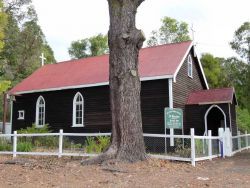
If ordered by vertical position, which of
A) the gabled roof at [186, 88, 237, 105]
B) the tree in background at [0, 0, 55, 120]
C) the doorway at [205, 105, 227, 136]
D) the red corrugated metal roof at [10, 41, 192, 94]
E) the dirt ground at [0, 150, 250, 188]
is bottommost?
the dirt ground at [0, 150, 250, 188]

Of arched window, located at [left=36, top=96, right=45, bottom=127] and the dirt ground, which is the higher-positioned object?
arched window, located at [left=36, top=96, right=45, bottom=127]

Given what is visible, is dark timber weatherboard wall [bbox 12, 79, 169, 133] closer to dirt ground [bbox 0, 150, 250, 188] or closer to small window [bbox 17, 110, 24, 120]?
small window [bbox 17, 110, 24, 120]

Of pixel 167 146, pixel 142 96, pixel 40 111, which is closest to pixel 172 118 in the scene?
pixel 167 146

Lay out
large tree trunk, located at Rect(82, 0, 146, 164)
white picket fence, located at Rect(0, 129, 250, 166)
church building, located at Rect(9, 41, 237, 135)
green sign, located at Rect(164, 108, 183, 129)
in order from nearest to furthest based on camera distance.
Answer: large tree trunk, located at Rect(82, 0, 146, 164)
white picket fence, located at Rect(0, 129, 250, 166)
green sign, located at Rect(164, 108, 183, 129)
church building, located at Rect(9, 41, 237, 135)

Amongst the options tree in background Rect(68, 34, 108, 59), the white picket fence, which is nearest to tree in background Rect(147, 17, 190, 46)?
tree in background Rect(68, 34, 108, 59)

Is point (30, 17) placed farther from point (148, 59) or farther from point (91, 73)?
point (148, 59)

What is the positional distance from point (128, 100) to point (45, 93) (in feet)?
47.7

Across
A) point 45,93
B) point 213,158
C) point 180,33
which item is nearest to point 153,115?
point 213,158

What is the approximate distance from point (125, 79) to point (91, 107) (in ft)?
36.5

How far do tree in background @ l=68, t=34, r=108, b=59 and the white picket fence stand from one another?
4099cm

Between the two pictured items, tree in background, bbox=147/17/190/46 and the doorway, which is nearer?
the doorway

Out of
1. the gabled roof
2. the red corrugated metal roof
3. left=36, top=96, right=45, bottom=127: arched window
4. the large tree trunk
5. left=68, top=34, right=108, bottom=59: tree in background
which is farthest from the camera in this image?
left=68, top=34, right=108, bottom=59: tree in background

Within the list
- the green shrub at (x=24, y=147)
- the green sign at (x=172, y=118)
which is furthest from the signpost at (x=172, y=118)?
the green shrub at (x=24, y=147)

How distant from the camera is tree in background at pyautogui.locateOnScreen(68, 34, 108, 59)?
2515 inches
